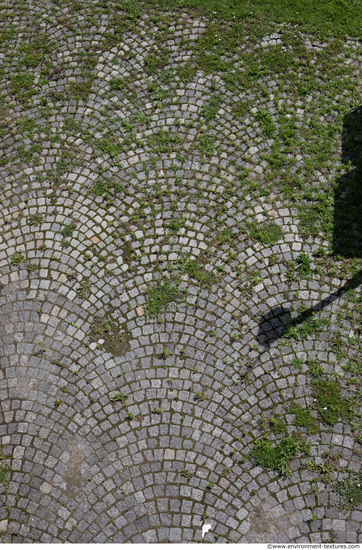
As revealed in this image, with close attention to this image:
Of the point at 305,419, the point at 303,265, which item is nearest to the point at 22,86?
the point at 303,265

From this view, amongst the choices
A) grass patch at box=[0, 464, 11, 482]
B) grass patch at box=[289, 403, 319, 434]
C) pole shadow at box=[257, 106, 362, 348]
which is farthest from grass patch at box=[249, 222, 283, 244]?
grass patch at box=[0, 464, 11, 482]

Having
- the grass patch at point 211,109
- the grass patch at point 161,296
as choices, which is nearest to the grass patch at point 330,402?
the grass patch at point 161,296

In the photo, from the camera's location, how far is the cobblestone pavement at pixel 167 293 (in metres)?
7.39

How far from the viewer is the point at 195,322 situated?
27.4 ft

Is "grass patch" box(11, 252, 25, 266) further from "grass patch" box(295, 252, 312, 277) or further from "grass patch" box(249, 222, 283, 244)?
"grass patch" box(295, 252, 312, 277)

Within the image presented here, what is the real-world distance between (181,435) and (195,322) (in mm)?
1846

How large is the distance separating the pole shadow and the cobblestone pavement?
4 cm

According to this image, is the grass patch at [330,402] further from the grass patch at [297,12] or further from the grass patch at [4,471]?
the grass patch at [297,12]

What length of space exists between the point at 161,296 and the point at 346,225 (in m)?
3.62

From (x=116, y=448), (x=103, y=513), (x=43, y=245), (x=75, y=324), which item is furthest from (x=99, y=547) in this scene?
(x=43, y=245)

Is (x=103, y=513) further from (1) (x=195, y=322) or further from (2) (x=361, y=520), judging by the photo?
(2) (x=361, y=520)

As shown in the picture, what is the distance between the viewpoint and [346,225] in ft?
29.4

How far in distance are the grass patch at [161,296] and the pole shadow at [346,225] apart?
1.56 meters

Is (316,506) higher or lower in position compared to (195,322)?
lower
